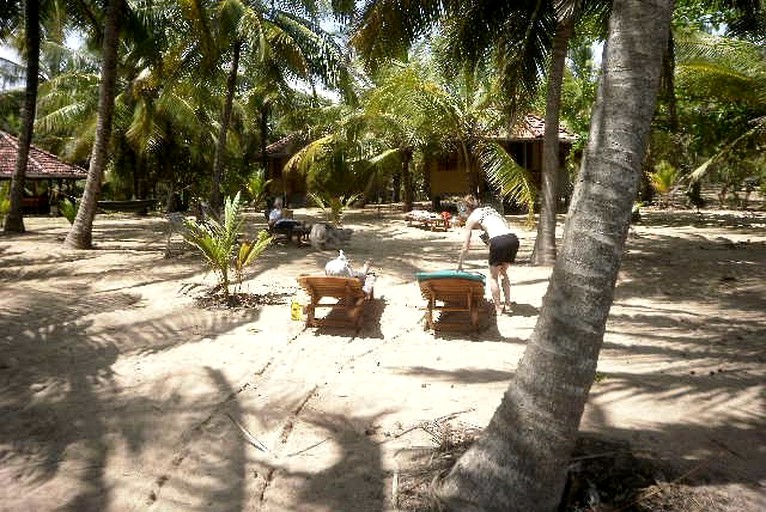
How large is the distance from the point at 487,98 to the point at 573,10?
5.40m

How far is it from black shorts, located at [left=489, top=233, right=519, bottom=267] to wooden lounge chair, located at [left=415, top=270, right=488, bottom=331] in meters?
0.53

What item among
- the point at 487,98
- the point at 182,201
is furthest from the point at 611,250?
the point at 182,201

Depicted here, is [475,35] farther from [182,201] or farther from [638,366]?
[182,201]

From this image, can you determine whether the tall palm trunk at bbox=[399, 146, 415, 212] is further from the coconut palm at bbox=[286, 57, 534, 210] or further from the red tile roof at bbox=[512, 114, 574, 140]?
the red tile roof at bbox=[512, 114, 574, 140]

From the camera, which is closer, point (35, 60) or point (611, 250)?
point (611, 250)

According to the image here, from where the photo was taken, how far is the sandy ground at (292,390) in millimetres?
3037

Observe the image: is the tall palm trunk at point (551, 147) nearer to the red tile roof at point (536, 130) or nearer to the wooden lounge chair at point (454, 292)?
the wooden lounge chair at point (454, 292)

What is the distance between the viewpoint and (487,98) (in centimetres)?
1345

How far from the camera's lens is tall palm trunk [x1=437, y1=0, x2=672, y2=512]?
2.33m

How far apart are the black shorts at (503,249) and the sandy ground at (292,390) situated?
0.69m

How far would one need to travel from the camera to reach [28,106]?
13.3 meters

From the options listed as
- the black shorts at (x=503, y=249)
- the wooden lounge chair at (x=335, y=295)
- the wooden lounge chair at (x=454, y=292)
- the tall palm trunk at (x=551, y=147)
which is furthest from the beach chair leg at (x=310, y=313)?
the tall palm trunk at (x=551, y=147)

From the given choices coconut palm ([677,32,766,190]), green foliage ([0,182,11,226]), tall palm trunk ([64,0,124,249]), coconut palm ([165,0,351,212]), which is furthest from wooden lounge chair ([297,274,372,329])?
green foliage ([0,182,11,226])

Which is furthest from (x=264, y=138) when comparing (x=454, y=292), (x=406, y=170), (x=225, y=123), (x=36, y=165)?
(x=454, y=292)
